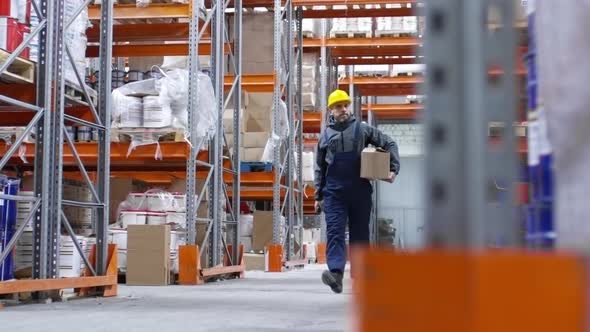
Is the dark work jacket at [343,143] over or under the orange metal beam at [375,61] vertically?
under

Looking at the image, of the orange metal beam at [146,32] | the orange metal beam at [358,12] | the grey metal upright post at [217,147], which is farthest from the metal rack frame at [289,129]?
the grey metal upright post at [217,147]

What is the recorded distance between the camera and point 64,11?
6.32 meters

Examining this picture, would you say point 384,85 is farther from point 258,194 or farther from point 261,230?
point 261,230

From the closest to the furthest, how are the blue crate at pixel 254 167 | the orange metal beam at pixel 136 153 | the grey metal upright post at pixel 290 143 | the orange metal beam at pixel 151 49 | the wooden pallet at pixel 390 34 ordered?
the orange metal beam at pixel 136 153
the orange metal beam at pixel 151 49
the blue crate at pixel 254 167
the grey metal upright post at pixel 290 143
the wooden pallet at pixel 390 34

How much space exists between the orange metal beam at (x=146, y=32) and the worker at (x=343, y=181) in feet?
13.2

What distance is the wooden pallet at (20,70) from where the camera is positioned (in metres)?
5.79

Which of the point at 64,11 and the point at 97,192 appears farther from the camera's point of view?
the point at 97,192

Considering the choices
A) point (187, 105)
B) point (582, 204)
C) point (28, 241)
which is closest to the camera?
point (582, 204)

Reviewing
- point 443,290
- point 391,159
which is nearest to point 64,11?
point 391,159

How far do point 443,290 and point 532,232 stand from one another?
0.60 m

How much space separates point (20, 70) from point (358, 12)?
1044cm

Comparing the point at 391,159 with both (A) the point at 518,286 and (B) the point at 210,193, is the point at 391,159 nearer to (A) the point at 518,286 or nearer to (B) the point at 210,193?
(B) the point at 210,193

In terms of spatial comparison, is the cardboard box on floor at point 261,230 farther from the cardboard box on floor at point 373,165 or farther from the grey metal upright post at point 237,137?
the cardboard box on floor at point 373,165

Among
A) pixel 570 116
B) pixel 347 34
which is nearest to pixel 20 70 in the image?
pixel 570 116
